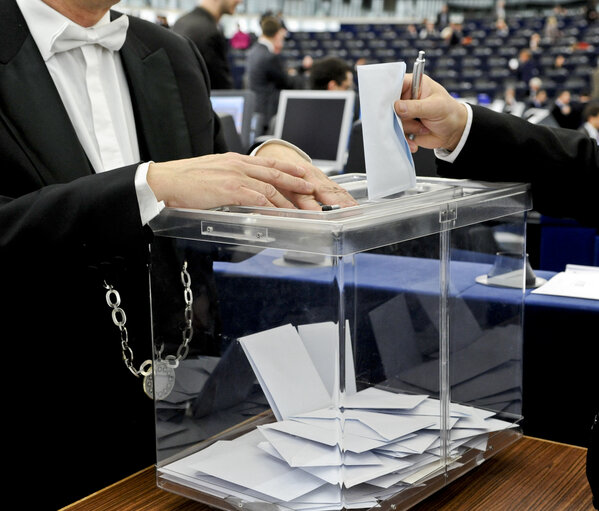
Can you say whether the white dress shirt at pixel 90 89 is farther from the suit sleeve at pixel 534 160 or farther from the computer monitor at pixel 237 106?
the computer monitor at pixel 237 106

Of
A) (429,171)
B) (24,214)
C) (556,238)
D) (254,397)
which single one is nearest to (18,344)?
(24,214)

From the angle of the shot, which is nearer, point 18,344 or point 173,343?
point 173,343

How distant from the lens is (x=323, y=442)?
688 millimetres

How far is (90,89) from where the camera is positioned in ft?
3.57

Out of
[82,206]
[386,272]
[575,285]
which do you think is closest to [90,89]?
[82,206]

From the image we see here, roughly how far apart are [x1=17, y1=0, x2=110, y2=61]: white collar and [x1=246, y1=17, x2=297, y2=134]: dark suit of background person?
15.8ft

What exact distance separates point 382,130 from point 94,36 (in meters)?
0.53

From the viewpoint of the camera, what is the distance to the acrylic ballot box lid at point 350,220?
638 millimetres

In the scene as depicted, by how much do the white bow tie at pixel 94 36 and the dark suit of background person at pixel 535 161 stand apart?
20.9 inches

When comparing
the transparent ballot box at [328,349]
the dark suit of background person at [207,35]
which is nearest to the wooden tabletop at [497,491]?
the transparent ballot box at [328,349]

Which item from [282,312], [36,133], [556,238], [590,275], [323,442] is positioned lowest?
[556,238]

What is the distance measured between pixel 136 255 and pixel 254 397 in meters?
0.20

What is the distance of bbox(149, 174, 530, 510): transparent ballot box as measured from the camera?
67 centimetres

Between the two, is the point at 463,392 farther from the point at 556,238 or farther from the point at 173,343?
the point at 556,238
